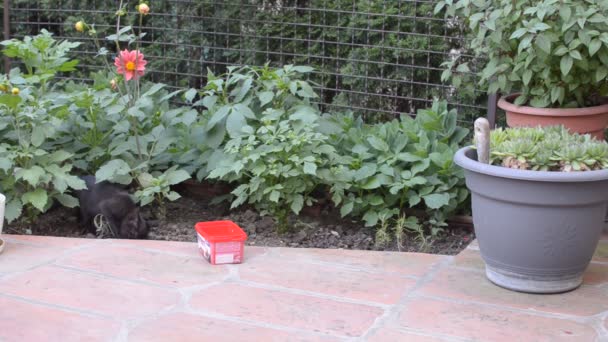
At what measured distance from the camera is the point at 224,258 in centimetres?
358

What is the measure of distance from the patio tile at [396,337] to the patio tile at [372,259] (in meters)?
0.60

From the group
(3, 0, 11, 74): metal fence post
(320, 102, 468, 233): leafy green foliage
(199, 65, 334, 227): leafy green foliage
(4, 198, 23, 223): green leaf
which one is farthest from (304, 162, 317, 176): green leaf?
(3, 0, 11, 74): metal fence post

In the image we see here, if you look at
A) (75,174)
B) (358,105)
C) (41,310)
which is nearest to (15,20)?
(75,174)

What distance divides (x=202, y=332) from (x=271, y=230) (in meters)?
1.30

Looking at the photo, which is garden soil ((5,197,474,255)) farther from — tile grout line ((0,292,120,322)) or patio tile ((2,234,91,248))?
tile grout line ((0,292,120,322))

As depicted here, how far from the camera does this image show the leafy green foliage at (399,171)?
3.96 m

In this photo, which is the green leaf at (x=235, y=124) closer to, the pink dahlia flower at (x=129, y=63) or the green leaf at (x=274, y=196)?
the green leaf at (x=274, y=196)

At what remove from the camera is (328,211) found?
14.2 ft

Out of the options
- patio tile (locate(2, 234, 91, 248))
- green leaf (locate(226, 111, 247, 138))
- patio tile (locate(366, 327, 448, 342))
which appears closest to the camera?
patio tile (locate(366, 327, 448, 342))

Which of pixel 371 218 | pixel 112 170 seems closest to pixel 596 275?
pixel 371 218

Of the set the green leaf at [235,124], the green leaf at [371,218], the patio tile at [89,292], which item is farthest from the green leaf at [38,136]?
the green leaf at [371,218]

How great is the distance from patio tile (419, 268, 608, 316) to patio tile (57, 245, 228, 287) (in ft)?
3.01

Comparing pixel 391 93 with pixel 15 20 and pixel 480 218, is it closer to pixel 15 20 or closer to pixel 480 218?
pixel 480 218

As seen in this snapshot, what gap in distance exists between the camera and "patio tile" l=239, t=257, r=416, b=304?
3268 mm
